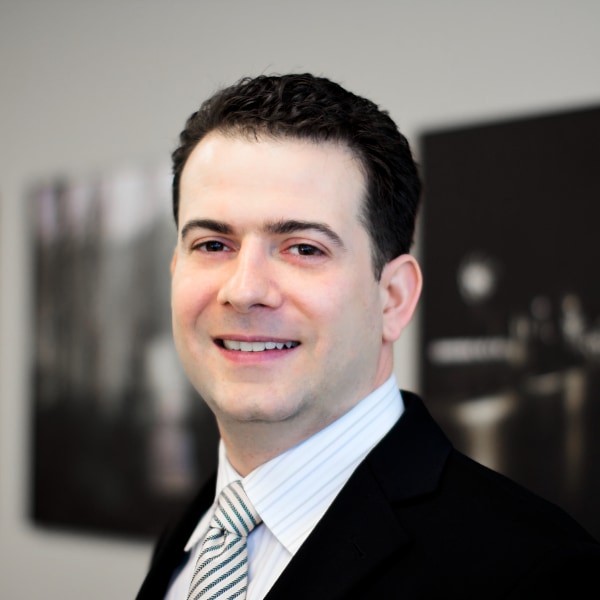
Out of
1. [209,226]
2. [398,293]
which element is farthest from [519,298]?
[209,226]

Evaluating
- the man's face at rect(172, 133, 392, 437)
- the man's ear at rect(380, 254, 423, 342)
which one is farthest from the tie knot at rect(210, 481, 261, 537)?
the man's ear at rect(380, 254, 423, 342)

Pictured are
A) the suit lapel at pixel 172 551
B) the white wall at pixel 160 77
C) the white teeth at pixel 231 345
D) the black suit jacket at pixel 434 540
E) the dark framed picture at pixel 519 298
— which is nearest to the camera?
the black suit jacket at pixel 434 540

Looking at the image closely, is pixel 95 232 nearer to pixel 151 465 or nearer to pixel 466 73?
pixel 151 465

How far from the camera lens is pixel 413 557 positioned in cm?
97

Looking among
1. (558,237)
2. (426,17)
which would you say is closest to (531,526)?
(558,237)

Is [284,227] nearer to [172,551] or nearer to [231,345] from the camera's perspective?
[231,345]

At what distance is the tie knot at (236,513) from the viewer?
1.15 metres

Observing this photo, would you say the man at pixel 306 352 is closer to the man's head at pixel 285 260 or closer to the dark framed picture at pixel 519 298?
the man's head at pixel 285 260

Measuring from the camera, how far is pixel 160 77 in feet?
8.86

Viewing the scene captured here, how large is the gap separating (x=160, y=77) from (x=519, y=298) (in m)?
1.54

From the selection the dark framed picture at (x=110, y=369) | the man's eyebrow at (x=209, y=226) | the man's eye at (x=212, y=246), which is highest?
the man's eyebrow at (x=209, y=226)

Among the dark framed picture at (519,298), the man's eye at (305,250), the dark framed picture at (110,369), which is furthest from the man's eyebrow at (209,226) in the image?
the dark framed picture at (110,369)

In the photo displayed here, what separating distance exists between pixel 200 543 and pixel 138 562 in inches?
59.1

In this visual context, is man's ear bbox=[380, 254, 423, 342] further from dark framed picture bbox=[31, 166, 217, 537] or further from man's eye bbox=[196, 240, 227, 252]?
dark framed picture bbox=[31, 166, 217, 537]
